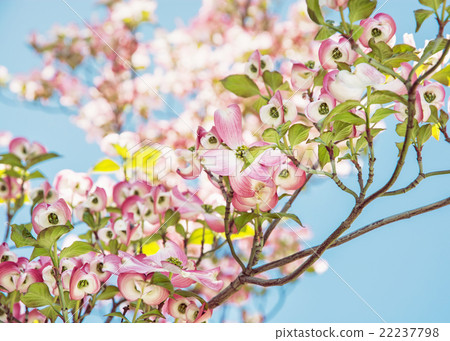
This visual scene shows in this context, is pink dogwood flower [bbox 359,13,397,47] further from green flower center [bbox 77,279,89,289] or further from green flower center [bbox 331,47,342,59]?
green flower center [bbox 77,279,89,289]

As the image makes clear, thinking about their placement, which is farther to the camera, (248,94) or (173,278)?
(248,94)

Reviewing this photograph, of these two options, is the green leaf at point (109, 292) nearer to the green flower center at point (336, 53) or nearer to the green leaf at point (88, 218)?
the green leaf at point (88, 218)

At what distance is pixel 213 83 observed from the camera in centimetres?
193

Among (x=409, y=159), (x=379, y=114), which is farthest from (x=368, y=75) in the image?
(x=409, y=159)

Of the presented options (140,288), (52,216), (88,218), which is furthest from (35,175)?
(140,288)

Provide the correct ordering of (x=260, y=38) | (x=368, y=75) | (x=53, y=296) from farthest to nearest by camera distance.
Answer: (x=260, y=38), (x=53, y=296), (x=368, y=75)

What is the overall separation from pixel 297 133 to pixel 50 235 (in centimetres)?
32

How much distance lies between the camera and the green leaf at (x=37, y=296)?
0.59 metres

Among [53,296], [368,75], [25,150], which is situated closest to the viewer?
[368,75]

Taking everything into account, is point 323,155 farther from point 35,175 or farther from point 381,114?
point 35,175

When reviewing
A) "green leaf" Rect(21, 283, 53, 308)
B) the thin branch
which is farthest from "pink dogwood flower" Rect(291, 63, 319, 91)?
"green leaf" Rect(21, 283, 53, 308)

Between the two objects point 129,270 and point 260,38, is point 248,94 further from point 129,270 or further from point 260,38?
point 260,38

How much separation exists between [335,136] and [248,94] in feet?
0.64
